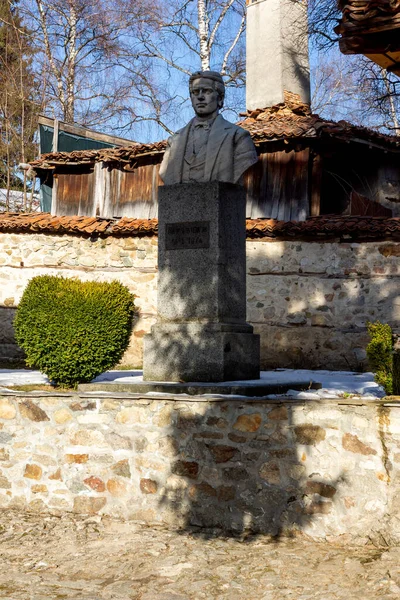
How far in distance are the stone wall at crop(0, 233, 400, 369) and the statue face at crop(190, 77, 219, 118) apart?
548 centimetres

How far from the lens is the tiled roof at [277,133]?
43.2 ft

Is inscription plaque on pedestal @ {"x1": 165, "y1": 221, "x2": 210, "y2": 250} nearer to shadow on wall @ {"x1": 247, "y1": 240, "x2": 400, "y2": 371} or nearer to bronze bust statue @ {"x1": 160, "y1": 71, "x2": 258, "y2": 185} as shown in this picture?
bronze bust statue @ {"x1": 160, "y1": 71, "x2": 258, "y2": 185}

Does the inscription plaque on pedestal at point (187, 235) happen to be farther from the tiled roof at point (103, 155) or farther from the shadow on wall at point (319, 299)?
the tiled roof at point (103, 155)

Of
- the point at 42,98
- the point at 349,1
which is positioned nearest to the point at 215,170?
the point at 349,1

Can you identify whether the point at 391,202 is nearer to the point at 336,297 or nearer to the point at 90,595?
the point at 336,297

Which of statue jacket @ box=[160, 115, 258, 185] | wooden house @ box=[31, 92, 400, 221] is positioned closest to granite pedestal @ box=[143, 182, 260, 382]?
statue jacket @ box=[160, 115, 258, 185]

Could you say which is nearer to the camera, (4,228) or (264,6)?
(4,228)

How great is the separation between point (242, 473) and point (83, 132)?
1548cm

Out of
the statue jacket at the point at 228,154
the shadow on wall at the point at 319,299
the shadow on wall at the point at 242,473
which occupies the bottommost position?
the shadow on wall at the point at 242,473

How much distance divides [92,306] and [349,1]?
149 inches

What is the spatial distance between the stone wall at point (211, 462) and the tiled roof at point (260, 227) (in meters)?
6.81

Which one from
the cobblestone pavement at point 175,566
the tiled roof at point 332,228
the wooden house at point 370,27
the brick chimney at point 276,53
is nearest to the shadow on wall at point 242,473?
the cobblestone pavement at point 175,566

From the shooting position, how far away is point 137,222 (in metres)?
13.3

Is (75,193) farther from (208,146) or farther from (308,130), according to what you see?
(208,146)
